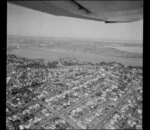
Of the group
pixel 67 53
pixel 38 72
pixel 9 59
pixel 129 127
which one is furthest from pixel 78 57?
pixel 129 127

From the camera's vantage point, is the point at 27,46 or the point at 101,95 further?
the point at 27,46

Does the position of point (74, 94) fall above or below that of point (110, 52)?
below

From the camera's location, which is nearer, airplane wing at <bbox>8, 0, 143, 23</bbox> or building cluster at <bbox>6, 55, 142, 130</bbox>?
airplane wing at <bbox>8, 0, 143, 23</bbox>

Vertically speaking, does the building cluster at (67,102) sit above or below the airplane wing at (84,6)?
below

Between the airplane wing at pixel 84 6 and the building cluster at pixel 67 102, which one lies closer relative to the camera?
the airplane wing at pixel 84 6

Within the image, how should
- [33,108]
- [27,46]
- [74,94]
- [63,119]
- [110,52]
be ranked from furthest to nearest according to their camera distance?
[110,52], [27,46], [74,94], [33,108], [63,119]

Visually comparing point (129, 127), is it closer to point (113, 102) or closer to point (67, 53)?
point (113, 102)

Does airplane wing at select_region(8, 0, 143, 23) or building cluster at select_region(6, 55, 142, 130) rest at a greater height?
airplane wing at select_region(8, 0, 143, 23)

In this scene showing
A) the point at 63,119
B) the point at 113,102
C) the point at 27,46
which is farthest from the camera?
the point at 27,46
